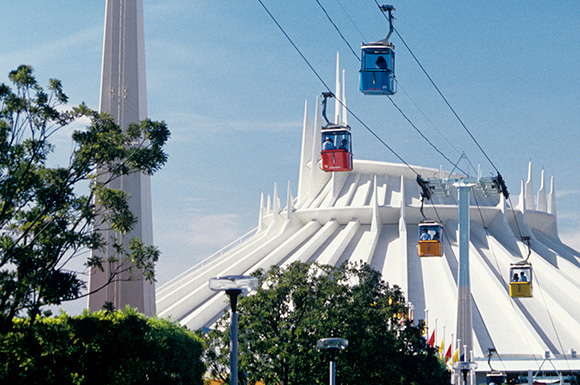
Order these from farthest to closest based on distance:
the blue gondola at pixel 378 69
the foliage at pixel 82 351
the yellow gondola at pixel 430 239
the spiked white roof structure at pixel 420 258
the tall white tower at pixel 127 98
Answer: the spiked white roof structure at pixel 420 258 → the yellow gondola at pixel 430 239 → the tall white tower at pixel 127 98 → the blue gondola at pixel 378 69 → the foliage at pixel 82 351

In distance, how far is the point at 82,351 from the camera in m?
16.8

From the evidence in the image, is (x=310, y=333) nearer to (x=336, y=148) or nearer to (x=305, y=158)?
(x=336, y=148)

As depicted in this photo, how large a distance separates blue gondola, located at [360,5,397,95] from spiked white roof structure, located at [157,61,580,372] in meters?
24.5

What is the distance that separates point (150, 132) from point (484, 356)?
26998 millimetres

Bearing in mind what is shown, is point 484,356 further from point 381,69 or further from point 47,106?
point 47,106

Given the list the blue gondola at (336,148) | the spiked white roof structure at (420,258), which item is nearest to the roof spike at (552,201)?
the spiked white roof structure at (420,258)

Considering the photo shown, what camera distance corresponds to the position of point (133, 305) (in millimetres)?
29047

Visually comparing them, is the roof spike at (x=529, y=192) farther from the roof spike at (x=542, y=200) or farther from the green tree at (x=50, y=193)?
the green tree at (x=50, y=193)

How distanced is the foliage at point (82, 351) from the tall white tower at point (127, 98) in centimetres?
1074

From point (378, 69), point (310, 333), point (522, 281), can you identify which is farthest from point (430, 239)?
point (378, 69)

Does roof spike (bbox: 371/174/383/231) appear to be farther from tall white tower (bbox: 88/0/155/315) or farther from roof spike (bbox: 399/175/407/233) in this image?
tall white tower (bbox: 88/0/155/315)

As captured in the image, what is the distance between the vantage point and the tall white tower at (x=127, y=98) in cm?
2903

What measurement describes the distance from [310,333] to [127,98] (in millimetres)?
9969

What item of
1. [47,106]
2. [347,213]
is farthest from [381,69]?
[347,213]
